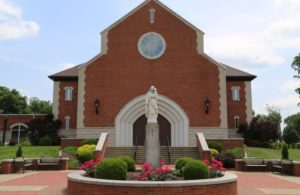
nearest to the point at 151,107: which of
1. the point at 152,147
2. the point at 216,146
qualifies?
the point at 152,147

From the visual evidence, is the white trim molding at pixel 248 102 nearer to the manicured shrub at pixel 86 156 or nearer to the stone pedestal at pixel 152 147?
the manicured shrub at pixel 86 156

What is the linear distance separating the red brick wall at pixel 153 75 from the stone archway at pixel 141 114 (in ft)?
1.36

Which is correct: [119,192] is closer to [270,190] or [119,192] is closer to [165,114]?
[270,190]

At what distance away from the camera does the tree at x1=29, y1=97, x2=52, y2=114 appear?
8759 cm

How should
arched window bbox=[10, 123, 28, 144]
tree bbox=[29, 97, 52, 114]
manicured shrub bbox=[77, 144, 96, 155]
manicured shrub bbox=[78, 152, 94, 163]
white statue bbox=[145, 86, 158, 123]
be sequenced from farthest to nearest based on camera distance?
tree bbox=[29, 97, 52, 114]
arched window bbox=[10, 123, 28, 144]
manicured shrub bbox=[77, 144, 96, 155]
manicured shrub bbox=[78, 152, 94, 163]
white statue bbox=[145, 86, 158, 123]

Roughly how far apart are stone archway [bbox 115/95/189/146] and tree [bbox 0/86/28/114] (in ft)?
179

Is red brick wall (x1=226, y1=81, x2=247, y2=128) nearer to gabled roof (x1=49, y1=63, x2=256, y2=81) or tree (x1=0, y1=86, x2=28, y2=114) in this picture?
gabled roof (x1=49, y1=63, x2=256, y2=81)

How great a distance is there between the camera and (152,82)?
27.2m

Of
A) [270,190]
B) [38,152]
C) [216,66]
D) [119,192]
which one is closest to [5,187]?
[119,192]

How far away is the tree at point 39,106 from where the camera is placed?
87.6 metres

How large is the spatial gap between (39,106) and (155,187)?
87004 mm

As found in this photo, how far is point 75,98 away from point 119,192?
2357 cm

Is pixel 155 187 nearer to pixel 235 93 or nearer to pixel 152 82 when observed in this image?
pixel 152 82

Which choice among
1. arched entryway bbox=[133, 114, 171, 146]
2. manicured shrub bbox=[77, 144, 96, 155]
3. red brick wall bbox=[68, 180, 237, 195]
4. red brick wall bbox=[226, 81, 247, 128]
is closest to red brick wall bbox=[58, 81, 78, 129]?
arched entryway bbox=[133, 114, 171, 146]
